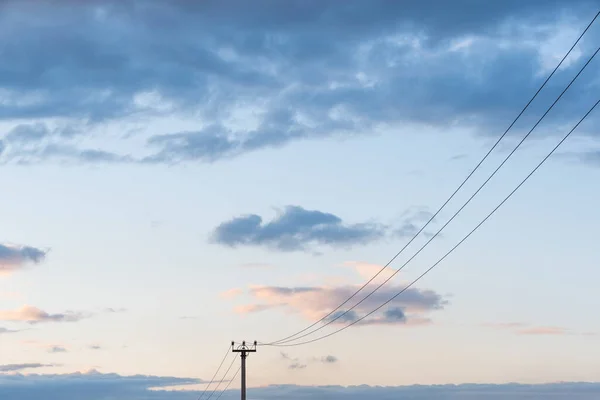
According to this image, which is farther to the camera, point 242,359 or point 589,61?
point 242,359

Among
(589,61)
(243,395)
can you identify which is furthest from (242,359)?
(589,61)

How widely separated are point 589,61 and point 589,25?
8.15ft

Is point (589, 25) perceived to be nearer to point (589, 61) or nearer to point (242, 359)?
point (589, 61)

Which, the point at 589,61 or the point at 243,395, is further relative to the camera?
the point at 243,395

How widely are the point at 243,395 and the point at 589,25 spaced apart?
98.7m

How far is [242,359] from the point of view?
17912 centimetres

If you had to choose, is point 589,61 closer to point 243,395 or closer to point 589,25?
point 589,25

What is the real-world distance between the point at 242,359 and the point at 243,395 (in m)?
8.19

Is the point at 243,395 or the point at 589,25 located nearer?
the point at 589,25

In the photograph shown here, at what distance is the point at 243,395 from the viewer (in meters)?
172

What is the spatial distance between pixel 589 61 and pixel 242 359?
102399mm

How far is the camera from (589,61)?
84875 millimetres

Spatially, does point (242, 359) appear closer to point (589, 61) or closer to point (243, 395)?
point (243, 395)

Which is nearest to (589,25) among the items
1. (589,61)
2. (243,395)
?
(589,61)
